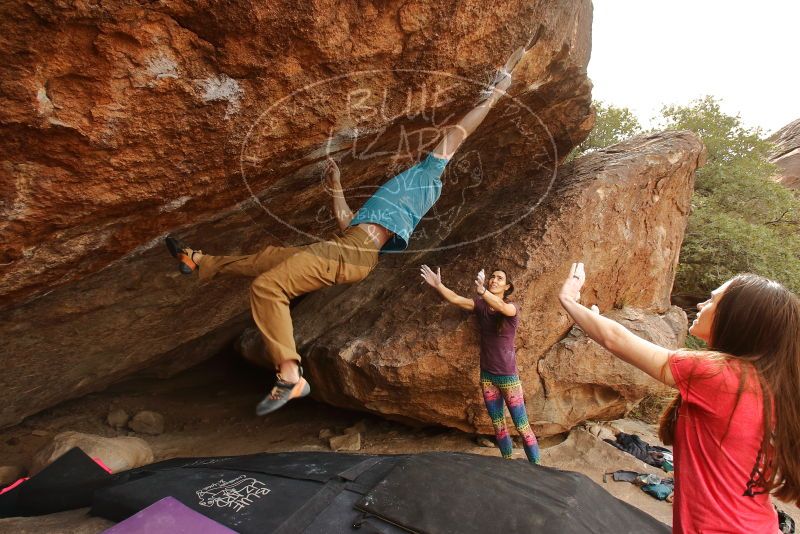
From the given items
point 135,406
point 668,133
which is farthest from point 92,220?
point 668,133

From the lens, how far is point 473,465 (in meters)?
2.73

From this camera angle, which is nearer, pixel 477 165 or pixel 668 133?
pixel 477 165

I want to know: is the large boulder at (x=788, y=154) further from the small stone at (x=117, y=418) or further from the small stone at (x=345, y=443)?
the small stone at (x=117, y=418)


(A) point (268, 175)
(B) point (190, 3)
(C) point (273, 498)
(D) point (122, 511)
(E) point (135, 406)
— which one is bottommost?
(E) point (135, 406)

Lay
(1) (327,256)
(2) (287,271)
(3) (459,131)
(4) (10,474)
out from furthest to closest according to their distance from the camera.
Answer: (4) (10,474) < (3) (459,131) < (1) (327,256) < (2) (287,271)

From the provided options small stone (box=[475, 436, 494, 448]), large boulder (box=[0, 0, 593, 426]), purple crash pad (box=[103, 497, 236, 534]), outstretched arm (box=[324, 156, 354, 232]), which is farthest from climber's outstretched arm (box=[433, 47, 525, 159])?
small stone (box=[475, 436, 494, 448])

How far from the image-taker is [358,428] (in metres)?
5.21

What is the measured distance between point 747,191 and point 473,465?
10.9m

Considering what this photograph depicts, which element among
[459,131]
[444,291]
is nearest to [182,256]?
[444,291]

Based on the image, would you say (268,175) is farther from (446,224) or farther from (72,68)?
(446,224)

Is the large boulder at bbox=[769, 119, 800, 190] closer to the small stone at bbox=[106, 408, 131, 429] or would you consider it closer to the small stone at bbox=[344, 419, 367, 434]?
the small stone at bbox=[344, 419, 367, 434]

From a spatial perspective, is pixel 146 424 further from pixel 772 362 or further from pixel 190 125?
pixel 772 362

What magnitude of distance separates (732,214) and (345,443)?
369 inches

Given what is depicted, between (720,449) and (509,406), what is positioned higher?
(720,449)
